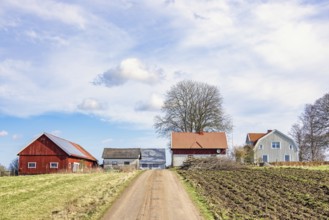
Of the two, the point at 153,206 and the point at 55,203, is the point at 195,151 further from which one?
the point at 153,206

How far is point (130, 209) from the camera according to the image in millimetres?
17062

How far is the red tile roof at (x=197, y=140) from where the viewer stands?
60.9 metres

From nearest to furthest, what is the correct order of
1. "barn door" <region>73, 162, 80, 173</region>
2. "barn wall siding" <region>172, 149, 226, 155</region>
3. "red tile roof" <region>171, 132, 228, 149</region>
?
1. "barn door" <region>73, 162, 80, 173</region>
2. "red tile roof" <region>171, 132, 228, 149</region>
3. "barn wall siding" <region>172, 149, 226, 155</region>

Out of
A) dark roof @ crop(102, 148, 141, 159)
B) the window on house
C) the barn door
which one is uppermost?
the window on house

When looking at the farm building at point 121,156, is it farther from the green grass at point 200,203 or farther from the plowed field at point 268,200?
the green grass at point 200,203

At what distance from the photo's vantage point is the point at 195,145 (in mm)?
60812

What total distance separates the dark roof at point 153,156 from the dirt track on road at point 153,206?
172 feet

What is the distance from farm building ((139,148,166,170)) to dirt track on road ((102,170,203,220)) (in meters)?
52.1

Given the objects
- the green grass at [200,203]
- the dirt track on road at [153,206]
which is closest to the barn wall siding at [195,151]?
the green grass at [200,203]

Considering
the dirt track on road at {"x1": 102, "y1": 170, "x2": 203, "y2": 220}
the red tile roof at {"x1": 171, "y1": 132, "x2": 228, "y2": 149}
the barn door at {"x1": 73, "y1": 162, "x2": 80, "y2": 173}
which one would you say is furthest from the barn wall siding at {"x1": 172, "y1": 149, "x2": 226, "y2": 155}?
the dirt track on road at {"x1": 102, "y1": 170, "x2": 203, "y2": 220}

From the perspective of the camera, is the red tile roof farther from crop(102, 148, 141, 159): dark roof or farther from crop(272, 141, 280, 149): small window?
crop(102, 148, 141, 159): dark roof

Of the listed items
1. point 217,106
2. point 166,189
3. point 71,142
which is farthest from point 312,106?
point 166,189

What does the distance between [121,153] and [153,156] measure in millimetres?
8055

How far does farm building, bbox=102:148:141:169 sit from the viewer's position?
71000mm
